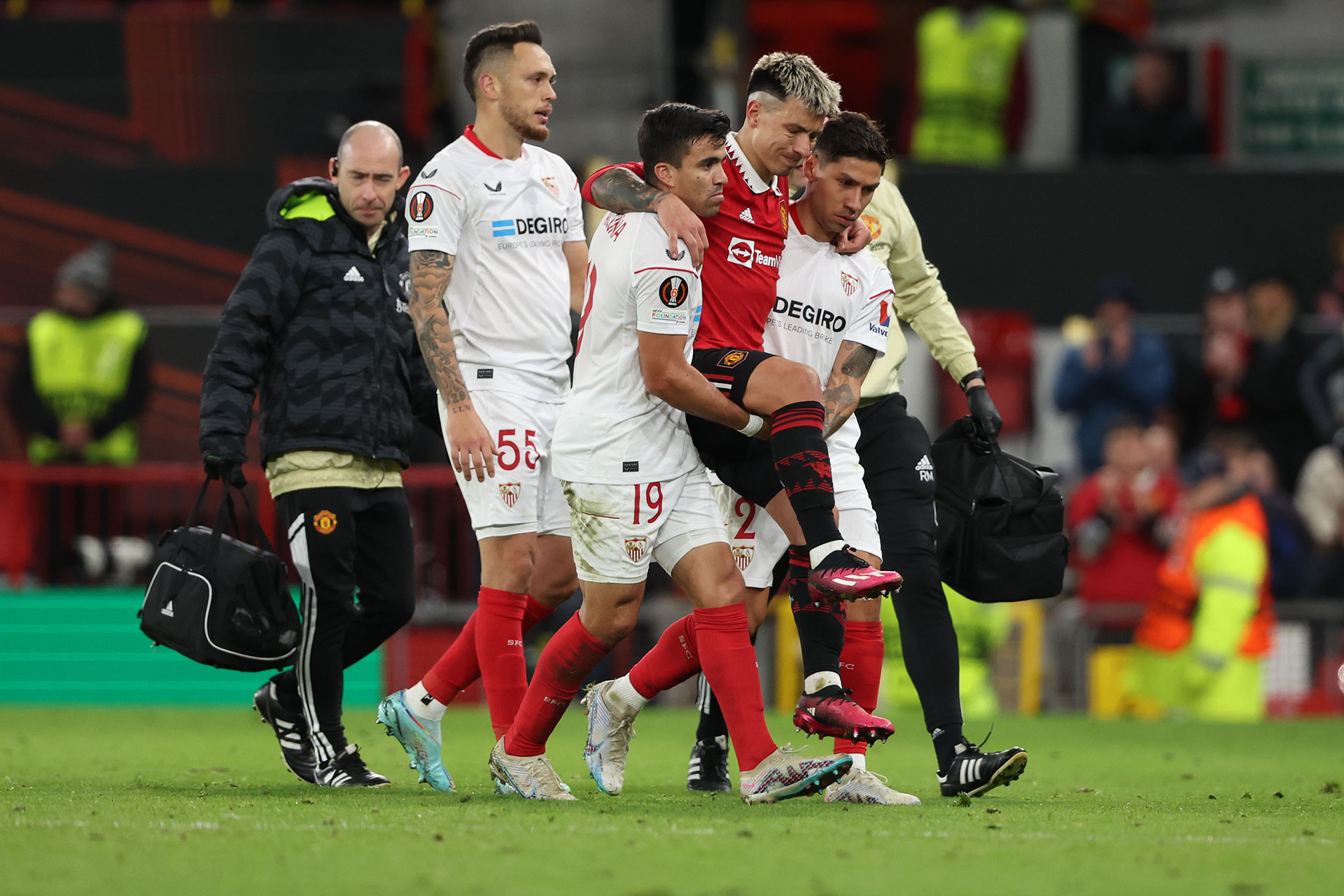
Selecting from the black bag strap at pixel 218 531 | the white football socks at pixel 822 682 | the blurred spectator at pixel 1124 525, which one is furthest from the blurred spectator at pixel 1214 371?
the black bag strap at pixel 218 531

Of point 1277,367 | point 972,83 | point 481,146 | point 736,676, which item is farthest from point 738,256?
point 972,83

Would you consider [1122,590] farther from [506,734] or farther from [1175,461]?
[506,734]

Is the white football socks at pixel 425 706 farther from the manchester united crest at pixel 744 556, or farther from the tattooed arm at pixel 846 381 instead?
the tattooed arm at pixel 846 381

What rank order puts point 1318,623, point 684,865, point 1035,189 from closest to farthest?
point 684,865 < point 1318,623 < point 1035,189

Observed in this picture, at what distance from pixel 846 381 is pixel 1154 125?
360 inches

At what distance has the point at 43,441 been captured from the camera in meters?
12.1

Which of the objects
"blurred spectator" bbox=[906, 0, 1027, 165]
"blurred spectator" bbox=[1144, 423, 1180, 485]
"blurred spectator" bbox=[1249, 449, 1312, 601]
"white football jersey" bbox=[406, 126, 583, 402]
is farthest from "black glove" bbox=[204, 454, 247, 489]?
"blurred spectator" bbox=[906, 0, 1027, 165]

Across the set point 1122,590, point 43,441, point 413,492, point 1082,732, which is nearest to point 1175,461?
point 1122,590

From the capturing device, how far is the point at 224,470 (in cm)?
620

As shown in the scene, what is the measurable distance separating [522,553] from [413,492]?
5.66 metres

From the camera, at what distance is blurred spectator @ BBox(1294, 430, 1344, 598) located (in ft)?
39.7

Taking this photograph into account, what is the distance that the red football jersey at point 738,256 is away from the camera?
18.9 feet

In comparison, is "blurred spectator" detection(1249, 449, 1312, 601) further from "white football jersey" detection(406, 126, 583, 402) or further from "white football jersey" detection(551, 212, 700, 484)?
"white football jersey" detection(551, 212, 700, 484)

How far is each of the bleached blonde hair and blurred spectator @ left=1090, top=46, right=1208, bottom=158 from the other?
9.02 m
